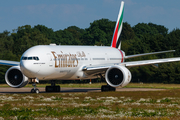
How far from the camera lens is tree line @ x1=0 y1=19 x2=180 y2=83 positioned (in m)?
59.3

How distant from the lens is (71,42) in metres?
133

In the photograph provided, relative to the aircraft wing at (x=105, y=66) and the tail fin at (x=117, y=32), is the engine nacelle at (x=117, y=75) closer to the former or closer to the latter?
the aircraft wing at (x=105, y=66)

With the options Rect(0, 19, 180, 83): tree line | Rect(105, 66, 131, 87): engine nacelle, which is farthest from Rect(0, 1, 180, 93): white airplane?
Rect(0, 19, 180, 83): tree line

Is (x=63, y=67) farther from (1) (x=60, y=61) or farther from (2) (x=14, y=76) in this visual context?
(2) (x=14, y=76)

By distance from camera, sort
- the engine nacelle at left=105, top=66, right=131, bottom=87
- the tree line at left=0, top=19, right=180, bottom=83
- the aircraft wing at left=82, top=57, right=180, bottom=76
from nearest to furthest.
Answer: the engine nacelle at left=105, top=66, right=131, bottom=87
the aircraft wing at left=82, top=57, right=180, bottom=76
the tree line at left=0, top=19, right=180, bottom=83

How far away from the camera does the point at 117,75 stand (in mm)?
33312

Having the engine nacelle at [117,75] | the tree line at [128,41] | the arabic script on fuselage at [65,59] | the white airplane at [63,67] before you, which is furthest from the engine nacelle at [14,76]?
the tree line at [128,41]

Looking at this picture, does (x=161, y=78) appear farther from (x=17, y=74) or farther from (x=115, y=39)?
(x=17, y=74)

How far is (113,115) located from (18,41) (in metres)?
84.4

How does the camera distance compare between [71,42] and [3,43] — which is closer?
[3,43]

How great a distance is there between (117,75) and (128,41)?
8386 cm

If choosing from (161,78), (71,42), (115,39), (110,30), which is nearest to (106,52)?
(115,39)

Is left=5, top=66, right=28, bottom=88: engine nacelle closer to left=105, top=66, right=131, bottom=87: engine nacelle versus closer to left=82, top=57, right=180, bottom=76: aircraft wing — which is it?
left=82, top=57, right=180, bottom=76: aircraft wing

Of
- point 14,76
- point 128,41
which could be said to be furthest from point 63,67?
point 128,41
